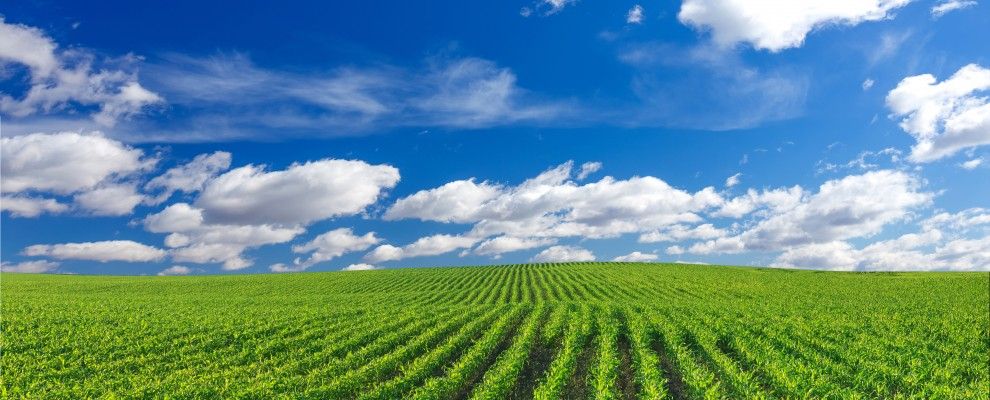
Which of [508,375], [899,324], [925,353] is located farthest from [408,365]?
[899,324]

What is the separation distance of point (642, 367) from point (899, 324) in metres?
21.6

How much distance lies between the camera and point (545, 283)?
70.0 metres

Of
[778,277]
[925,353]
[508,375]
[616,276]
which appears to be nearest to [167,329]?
[508,375]

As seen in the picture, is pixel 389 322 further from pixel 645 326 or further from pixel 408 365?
pixel 645 326

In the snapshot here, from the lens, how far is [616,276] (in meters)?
80.2

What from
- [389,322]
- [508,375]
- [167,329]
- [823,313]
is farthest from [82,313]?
[823,313]

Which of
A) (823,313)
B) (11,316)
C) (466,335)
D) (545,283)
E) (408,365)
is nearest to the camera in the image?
(408,365)

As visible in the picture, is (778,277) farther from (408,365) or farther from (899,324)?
(408,365)

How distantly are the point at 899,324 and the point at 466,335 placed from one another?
24.5 m

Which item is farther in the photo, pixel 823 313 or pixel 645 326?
pixel 823 313

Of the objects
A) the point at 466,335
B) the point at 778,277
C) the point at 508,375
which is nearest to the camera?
the point at 508,375

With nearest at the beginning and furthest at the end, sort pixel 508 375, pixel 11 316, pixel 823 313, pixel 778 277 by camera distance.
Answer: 1. pixel 508 375
2. pixel 11 316
3. pixel 823 313
4. pixel 778 277

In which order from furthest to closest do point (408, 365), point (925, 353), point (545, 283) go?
point (545, 283) → point (925, 353) → point (408, 365)

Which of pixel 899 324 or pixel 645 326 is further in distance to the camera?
pixel 899 324
